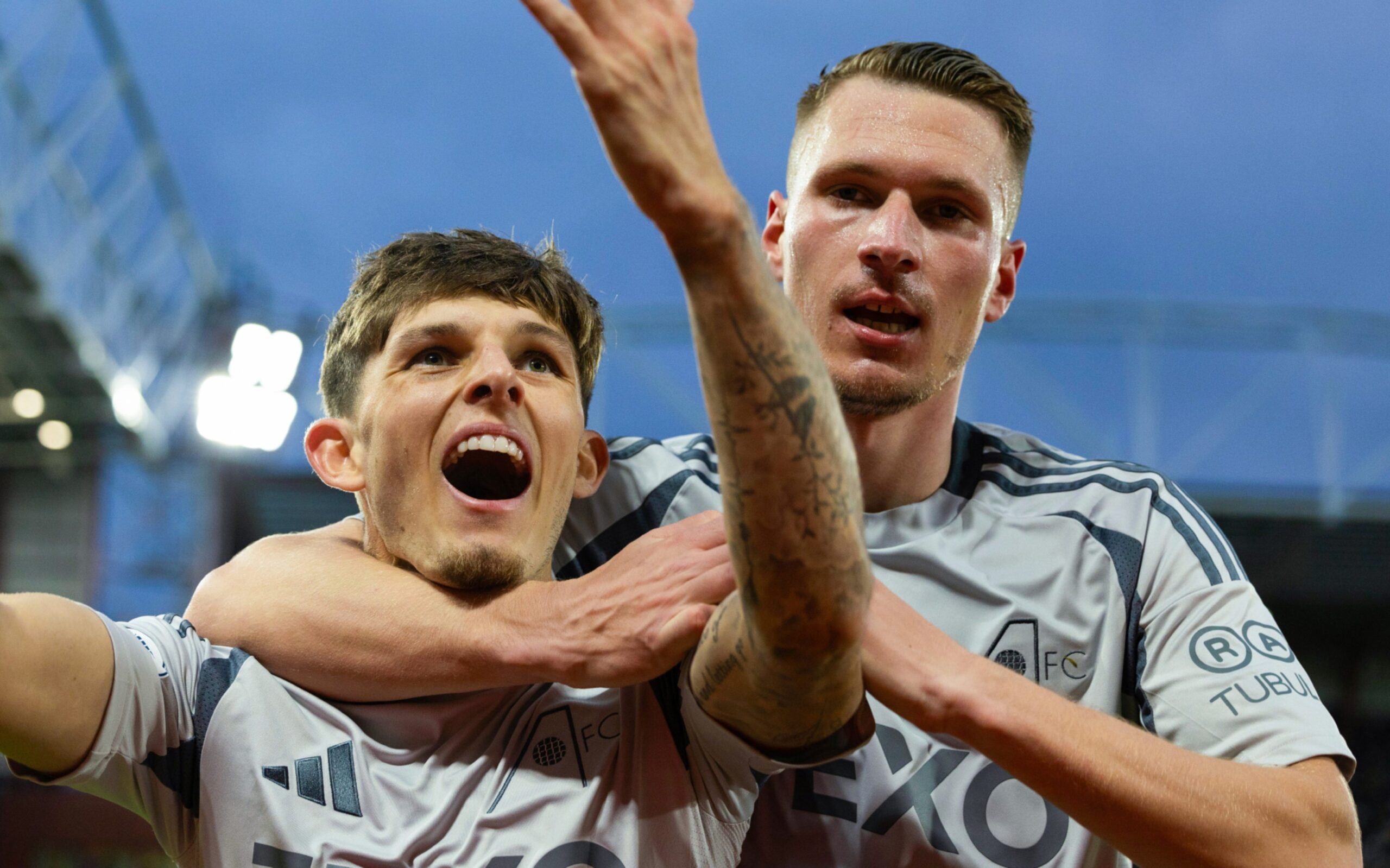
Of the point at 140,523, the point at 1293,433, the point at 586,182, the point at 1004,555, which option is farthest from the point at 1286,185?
the point at 1004,555

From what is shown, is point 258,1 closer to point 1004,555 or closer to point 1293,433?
point 1293,433

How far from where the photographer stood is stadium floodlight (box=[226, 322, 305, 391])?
1077cm

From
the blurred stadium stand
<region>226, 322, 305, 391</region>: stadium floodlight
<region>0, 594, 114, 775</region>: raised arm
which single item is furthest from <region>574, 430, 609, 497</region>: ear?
<region>226, 322, 305, 391</region>: stadium floodlight

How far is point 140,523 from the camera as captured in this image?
40.1 ft

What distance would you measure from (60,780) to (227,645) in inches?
14.4

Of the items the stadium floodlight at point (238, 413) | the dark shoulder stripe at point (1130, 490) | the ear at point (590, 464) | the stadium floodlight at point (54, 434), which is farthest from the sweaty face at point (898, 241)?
the stadium floodlight at point (54, 434)

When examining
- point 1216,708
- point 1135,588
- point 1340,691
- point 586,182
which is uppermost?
point 586,182

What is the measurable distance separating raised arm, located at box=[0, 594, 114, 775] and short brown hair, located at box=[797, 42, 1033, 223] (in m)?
1.85

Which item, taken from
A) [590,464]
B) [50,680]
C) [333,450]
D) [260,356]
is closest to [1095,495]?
[590,464]

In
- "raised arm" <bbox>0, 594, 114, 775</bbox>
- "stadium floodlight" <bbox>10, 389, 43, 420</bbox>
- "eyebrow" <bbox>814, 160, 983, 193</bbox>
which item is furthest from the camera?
"stadium floodlight" <bbox>10, 389, 43, 420</bbox>

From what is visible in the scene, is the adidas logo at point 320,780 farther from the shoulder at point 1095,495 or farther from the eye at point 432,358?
the shoulder at point 1095,495

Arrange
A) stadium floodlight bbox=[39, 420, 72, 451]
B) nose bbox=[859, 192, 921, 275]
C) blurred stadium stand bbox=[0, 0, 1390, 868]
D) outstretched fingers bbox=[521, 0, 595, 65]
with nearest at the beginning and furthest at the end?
1. outstretched fingers bbox=[521, 0, 595, 65]
2. nose bbox=[859, 192, 921, 275]
3. blurred stadium stand bbox=[0, 0, 1390, 868]
4. stadium floodlight bbox=[39, 420, 72, 451]

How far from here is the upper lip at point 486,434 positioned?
2209mm

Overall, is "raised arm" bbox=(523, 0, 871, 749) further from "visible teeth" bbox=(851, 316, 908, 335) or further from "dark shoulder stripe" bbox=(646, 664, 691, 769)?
"visible teeth" bbox=(851, 316, 908, 335)
